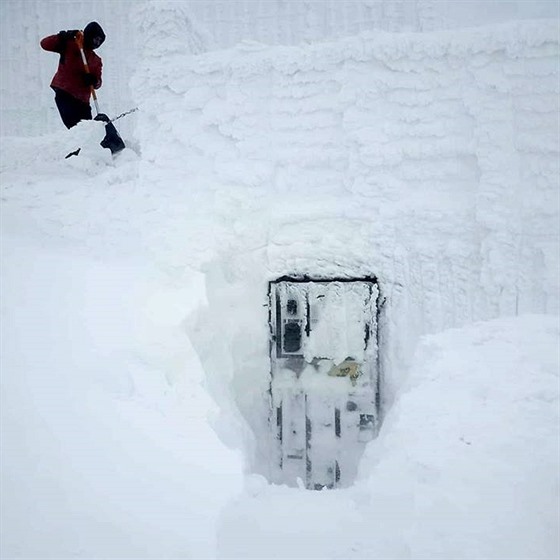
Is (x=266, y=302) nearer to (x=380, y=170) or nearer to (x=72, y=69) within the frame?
(x=380, y=170)

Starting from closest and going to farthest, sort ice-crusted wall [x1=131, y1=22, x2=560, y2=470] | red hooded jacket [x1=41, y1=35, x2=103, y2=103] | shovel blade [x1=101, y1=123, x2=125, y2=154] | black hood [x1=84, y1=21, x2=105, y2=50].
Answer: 1. ice-crusted wall [x1=131, y1=22, x2=560, y2=470]
2. black hood [x1=84, y1=21, x2=105, y2=50]
3. red hooded jacket [x1=41, y1=35, x2=103, y2=103]
4. shovel blade [x1=101, y1=123, x2=125, y2=154]

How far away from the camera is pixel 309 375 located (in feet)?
A: 11.4

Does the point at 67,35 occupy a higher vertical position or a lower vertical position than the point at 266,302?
higher

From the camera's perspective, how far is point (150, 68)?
10.4 feet

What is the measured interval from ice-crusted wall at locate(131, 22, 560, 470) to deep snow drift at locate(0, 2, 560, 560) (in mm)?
13

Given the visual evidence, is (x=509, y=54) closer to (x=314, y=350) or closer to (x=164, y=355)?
(x=314, y=350)

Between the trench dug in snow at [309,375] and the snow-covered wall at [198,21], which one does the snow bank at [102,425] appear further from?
the snow-covered wall at [198,21]

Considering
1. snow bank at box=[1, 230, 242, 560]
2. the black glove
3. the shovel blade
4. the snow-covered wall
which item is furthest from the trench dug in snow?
the snow-covered wall

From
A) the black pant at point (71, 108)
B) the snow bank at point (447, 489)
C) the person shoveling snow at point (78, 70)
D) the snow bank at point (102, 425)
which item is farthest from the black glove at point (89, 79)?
the snow bank at point (447, 489)

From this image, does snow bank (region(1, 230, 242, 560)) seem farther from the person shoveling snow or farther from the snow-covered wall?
the snow-covered wall

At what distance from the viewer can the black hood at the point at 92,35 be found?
12.8 ft

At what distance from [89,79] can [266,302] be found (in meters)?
2.55

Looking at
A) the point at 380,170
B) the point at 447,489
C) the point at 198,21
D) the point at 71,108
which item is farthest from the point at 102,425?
the point at 198,21

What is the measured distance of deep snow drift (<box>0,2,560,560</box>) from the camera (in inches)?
62.2
